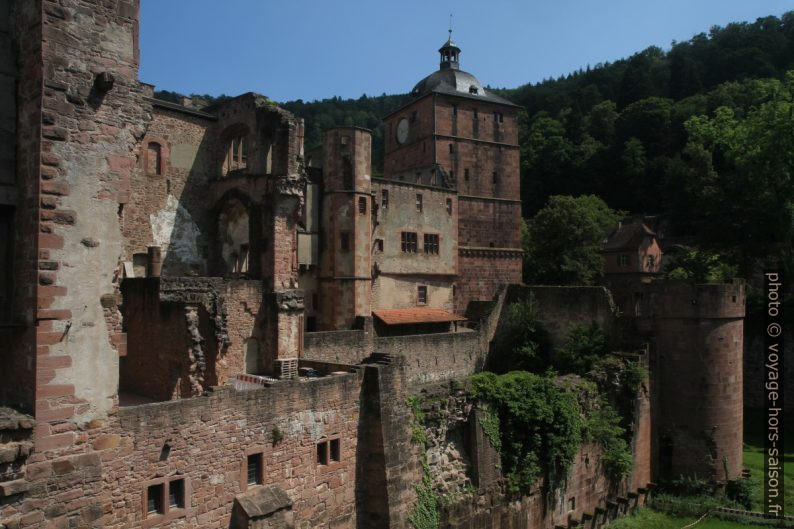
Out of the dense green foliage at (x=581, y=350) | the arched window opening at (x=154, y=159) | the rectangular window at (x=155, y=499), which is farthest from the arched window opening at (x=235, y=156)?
the rectangular window at (x=155, y=499)

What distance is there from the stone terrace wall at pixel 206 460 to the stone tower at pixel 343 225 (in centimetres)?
1316

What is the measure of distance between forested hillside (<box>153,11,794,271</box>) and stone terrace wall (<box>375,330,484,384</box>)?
17616 millimetres

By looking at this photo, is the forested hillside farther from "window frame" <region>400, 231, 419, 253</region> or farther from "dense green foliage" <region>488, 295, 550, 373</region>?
"window frame" <region>400, 231, 419, 253</region>

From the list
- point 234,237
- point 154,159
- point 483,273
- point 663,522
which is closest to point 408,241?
point 483,273

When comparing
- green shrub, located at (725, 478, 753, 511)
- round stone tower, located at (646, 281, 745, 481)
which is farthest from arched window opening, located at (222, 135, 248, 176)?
green shrub, located at (725, 478, 753, 511)

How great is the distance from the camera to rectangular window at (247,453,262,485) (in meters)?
13.4

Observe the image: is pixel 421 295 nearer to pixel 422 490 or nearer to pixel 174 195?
pixel 174 195

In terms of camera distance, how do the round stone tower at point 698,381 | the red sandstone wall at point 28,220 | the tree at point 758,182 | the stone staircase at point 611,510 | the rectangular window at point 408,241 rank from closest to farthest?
the red sandstone wall at point 28,220 → the stone staircase at point 611,510 → the round stone tower at point 698,381 → the tree at point 758,182 → the rectangular window at point 408,241

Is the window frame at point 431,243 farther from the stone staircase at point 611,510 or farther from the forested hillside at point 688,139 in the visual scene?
the forested hillside at point 688,139

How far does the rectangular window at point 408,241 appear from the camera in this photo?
33125mm

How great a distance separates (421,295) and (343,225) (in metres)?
7.40

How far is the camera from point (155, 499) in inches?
466

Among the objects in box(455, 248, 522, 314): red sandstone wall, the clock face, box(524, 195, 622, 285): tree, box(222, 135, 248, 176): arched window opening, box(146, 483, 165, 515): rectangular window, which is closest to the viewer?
box(146, 483, 165, 515): rectangular window

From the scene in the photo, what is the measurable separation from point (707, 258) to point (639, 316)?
1121 cm
